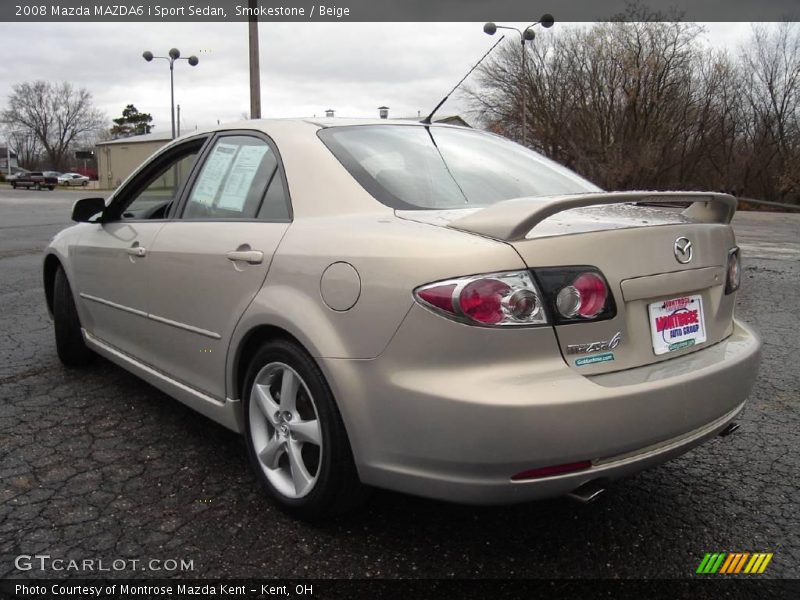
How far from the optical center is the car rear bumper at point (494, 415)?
6.09 feet

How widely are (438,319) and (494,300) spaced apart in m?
0.17

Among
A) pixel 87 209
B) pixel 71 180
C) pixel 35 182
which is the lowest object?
pixel 71 180

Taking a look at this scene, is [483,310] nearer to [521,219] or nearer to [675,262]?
[521,219]

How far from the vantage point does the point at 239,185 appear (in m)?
2.94

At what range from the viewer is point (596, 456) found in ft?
6.27

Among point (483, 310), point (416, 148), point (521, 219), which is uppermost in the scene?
point (416, 148)

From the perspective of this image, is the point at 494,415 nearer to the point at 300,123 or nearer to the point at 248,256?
the point at 248,256

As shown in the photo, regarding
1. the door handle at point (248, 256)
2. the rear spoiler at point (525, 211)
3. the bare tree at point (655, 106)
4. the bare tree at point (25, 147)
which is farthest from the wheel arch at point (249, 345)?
the bare tree at point (25, 147)

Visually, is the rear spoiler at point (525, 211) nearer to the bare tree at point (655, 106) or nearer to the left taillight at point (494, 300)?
the left taillight at point (494, 300)

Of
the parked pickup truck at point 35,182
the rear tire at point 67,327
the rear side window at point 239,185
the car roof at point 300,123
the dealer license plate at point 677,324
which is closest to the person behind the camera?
the dealer license plate at point 677,324

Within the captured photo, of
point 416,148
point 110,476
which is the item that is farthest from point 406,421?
point 110,476

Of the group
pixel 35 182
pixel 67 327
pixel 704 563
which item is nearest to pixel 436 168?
pixel 704 563

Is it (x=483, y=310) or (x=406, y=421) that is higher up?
(x=483, y=310)

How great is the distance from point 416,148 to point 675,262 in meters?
1.14
